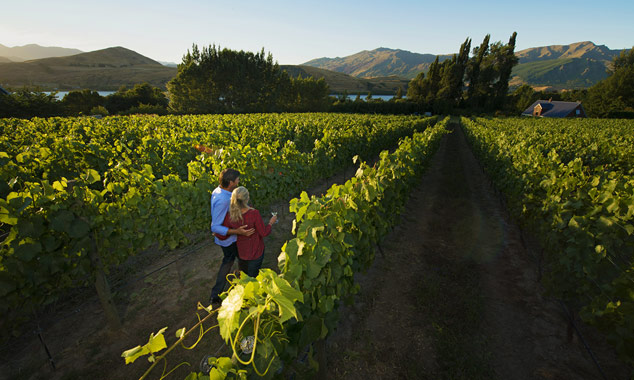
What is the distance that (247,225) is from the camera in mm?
3744

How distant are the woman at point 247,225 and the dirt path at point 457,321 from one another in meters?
1.72

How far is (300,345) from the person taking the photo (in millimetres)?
2344

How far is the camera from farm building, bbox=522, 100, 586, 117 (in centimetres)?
5822

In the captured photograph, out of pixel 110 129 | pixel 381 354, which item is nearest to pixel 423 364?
pixel 381 354

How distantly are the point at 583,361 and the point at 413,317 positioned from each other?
7.53 feet

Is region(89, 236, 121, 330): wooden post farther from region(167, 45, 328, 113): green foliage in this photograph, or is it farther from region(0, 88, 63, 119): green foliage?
region(167, 45, 328, 113): green foliage

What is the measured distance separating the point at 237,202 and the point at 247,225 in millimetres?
376

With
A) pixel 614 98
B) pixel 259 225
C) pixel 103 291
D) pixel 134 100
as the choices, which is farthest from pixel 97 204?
pixel 614 98

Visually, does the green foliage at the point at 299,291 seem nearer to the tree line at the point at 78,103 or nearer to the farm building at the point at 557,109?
the tree line at the point at 78,103

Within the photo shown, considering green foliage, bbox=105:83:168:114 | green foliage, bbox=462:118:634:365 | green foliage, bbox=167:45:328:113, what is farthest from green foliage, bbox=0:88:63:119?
green foliage, bbox=462:118:634:365

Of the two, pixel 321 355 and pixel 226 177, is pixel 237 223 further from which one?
pixel 321 355

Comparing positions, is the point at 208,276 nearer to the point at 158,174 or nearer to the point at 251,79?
the point at 158,174

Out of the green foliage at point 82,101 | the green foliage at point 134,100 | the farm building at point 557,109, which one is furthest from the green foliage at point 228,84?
the farm building at point 557,109

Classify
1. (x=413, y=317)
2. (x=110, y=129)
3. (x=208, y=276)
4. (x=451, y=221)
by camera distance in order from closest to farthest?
(x=413, y=317)
(x=208, y=276)
(x=451, y=221)
(x=110, y=129)
